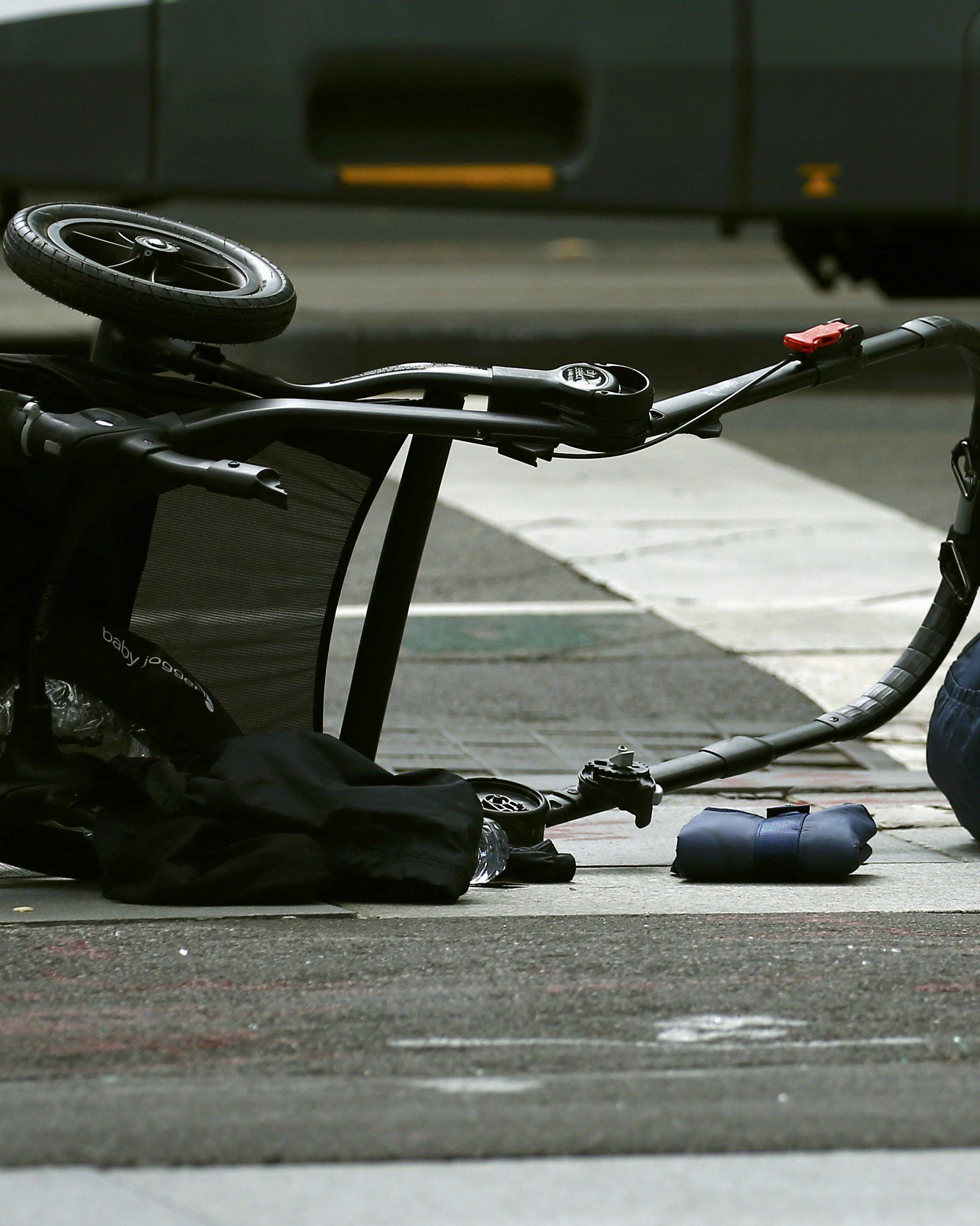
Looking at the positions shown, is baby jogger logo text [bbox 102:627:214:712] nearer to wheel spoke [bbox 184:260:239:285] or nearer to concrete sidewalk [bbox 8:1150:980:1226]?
wheel spoke [bbox 184:260:239:285]

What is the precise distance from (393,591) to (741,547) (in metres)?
4.44

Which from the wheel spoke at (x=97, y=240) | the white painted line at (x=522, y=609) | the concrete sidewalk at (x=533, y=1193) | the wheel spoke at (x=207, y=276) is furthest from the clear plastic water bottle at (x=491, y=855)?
the white painted line at (x=522, y=609)

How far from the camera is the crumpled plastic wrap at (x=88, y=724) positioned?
411 centimetres

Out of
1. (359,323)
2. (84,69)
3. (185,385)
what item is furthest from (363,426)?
(359,323)

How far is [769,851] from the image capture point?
4355mm

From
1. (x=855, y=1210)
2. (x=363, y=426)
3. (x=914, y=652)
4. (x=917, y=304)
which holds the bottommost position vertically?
(x=917, y=304)

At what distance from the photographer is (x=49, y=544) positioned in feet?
13.2

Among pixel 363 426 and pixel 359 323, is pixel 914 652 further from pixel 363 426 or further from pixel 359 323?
pixel 359 323

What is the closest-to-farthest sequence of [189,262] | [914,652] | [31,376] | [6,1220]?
[6,1220]
[31,376]
[189,262]
[914,652]

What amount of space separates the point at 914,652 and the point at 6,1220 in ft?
10.8

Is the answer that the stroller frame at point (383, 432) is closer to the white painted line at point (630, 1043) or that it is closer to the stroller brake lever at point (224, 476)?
the stroller brake lever at point (224, 476)

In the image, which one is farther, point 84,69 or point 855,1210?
point 84,69

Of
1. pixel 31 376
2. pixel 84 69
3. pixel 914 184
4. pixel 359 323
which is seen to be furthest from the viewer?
pixel 359 323

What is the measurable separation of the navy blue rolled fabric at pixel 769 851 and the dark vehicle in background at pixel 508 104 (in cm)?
796
